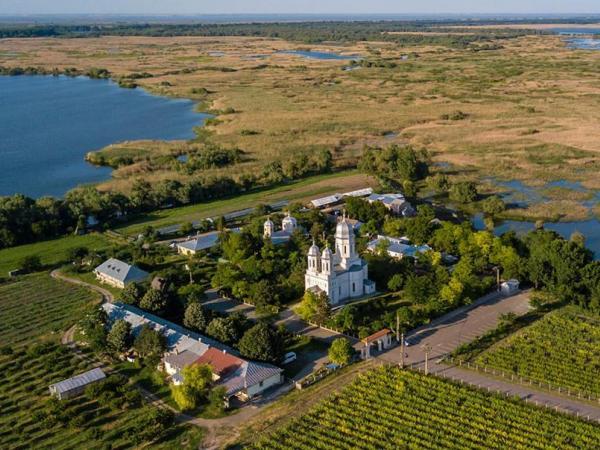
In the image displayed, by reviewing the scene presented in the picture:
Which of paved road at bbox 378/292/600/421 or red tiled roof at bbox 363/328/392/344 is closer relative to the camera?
paved road at bbox 378/292/600/421

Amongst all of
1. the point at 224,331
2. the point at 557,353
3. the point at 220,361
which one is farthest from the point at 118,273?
the point at 557,353

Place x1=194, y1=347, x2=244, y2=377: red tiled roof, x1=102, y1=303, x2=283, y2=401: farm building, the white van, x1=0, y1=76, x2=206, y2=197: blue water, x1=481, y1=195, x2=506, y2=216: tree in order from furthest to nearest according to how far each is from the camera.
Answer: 1. x1=0, y1=76, x2=206, y2=197: blue water
2. x1=481, y1=195, x2=506, y2=216: tree
3. the white van
4. x1=194, y1=347, x2=244, y2=377: red tiled roof
5. x1=102, y1=303, x2=283, y2=401: farm building

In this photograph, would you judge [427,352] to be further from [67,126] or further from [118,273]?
[67,126]

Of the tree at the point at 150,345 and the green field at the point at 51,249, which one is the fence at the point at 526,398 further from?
the green field at the point at 51,249

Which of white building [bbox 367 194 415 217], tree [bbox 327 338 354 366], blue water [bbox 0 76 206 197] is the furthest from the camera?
blue water [bbox 0 76 206 197]

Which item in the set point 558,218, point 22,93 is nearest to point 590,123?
point 558,218

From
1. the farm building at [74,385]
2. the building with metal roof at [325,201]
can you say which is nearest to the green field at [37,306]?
the farm building at [74,385]

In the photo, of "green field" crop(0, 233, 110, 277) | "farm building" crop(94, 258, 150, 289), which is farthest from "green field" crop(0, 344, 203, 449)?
"green field" crop(0, 233, 110, 277)

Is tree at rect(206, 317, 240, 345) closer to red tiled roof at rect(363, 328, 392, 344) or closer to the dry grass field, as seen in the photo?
red tiled roof at rect(363, 328, 392, 344)

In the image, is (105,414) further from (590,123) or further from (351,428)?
(590,123)
